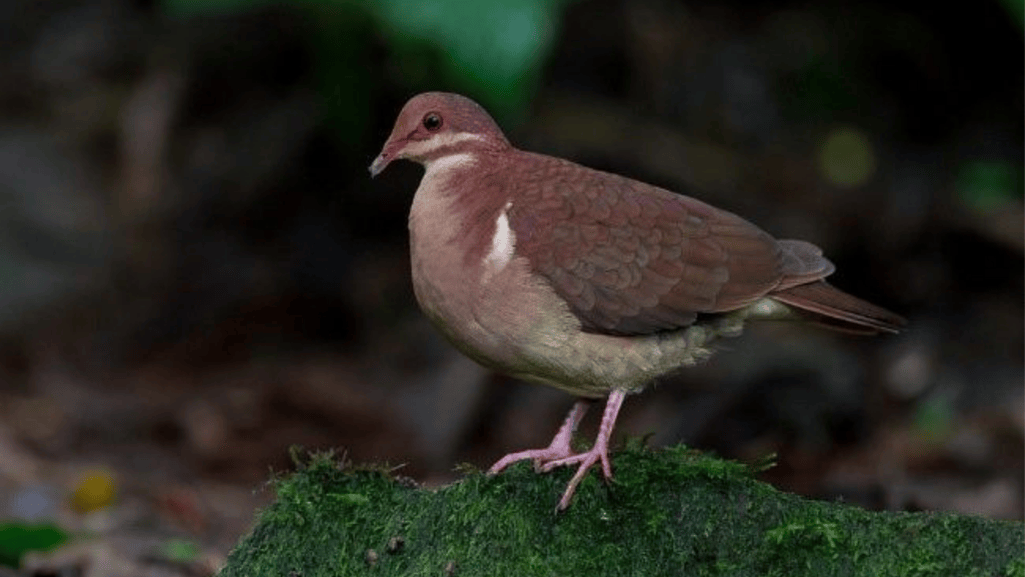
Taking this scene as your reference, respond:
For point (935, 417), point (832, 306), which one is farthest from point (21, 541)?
point (935, 417)

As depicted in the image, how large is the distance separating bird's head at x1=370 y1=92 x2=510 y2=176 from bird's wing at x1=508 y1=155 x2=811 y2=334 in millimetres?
206

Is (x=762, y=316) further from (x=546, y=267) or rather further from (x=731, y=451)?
(x=731, y=451)

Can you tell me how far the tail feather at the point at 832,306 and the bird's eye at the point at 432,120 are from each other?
46.7 inches

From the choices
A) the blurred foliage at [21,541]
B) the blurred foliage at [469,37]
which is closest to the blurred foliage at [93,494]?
the blurred foliage at [21,541]

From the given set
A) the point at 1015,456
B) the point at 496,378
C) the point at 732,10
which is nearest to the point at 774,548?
the point at 1015,456

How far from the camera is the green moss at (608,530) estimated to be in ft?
17.0

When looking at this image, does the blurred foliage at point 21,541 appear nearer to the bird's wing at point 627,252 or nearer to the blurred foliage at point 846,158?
the bird's wing at point 627,252

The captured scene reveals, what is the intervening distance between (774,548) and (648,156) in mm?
6220

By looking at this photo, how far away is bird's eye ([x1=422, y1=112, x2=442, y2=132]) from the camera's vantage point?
19.4 feet

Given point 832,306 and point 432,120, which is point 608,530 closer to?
point 832,306

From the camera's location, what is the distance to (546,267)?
567 cm

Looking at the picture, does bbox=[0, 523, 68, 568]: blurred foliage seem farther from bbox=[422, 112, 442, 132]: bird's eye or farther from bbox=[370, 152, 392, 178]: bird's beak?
bbox=[422, 112, 442, 132]: bird's eye

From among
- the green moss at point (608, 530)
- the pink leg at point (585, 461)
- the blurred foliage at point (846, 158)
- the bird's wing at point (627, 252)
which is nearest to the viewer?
the green moss at point (608, 530)

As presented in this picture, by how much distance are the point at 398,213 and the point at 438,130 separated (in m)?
6.04
